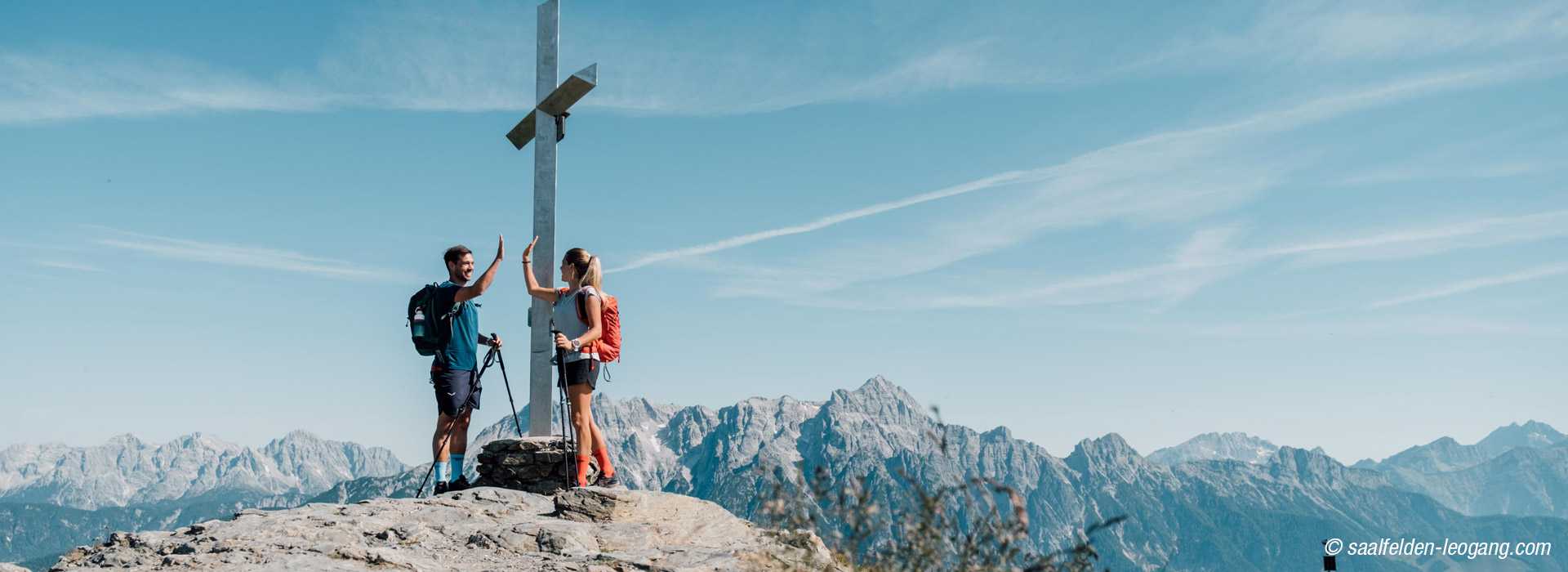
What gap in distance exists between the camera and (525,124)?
12.9 metres

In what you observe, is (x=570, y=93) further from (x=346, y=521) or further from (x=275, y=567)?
(x=275, y=567)

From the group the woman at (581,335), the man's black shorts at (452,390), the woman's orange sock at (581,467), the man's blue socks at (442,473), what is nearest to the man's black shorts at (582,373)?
the woman at (581,335)

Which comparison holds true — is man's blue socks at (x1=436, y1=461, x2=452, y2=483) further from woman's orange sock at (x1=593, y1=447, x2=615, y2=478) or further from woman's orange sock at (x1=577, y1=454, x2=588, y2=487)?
woman's orange sock at (x1=577, y1=454, x2=588, y2=487)

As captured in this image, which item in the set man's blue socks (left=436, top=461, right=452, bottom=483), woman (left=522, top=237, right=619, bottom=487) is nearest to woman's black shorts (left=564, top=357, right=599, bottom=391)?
woman (left=522, top=237, right=619, bottom=487)

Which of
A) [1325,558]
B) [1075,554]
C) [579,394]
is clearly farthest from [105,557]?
[1325,558]

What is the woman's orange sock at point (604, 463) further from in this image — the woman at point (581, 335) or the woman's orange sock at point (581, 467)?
the woman's orange sock at point (581, 467)

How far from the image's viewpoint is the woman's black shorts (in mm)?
10367

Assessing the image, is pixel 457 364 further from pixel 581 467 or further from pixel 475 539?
pixel 475 539

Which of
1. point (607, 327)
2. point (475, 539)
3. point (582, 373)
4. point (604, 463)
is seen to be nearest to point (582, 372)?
point (582, 373)

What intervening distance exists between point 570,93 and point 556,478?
180 inches

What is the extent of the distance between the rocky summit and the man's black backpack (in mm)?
1910

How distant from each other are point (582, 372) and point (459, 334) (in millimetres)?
1765

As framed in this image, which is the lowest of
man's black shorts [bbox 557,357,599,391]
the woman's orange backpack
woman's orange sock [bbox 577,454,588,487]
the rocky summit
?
the rocky summit

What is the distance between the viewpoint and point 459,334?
11.2 m
